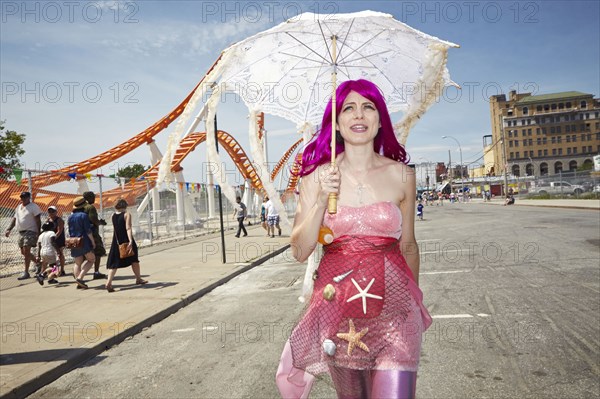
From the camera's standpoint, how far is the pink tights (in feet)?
6.06

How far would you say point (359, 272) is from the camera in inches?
79.7

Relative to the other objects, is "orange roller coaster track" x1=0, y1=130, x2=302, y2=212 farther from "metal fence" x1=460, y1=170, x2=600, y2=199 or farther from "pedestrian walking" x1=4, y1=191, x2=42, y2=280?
"metal fence" x1=460, y1=170, x2=600, y2=199

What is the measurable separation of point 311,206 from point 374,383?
0.86 metres

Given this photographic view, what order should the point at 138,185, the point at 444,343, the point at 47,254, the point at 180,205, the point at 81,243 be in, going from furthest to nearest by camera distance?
the point at 180,205
the point at 138,185
the point at 47,254
the point at 81,243
the point at 444,343

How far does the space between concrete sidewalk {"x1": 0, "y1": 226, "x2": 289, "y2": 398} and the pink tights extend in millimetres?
3295

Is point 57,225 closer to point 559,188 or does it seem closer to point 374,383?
point 374,383

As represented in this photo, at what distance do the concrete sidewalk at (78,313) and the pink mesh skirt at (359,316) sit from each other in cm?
317

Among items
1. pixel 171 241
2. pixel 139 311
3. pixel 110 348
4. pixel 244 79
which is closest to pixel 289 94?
pixel 244 79

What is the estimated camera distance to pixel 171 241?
1944 cm

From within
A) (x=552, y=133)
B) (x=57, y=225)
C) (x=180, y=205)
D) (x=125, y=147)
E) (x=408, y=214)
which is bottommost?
(x=57, y=225)

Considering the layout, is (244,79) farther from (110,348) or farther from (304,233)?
(110,348)

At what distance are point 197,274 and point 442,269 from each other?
534cm

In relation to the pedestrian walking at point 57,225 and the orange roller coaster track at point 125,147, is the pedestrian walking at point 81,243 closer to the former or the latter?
the pedestrian walking at point 57,225

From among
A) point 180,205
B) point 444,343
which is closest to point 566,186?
point 180,205
